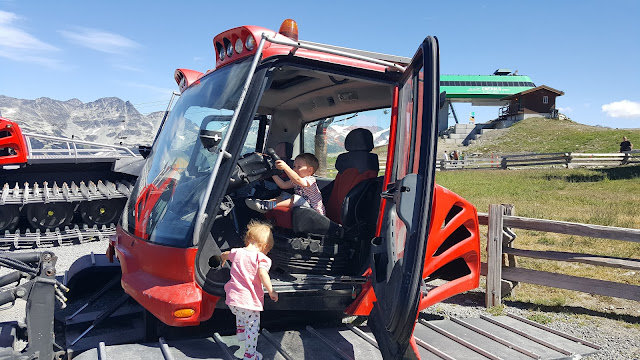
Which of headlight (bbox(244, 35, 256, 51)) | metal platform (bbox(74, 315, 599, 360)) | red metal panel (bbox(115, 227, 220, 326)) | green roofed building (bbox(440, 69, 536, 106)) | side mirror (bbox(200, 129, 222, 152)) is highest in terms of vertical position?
green roofed building (bbox(440, 69, 536, 106))

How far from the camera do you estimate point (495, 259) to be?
573cm

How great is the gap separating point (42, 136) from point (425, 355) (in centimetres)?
953

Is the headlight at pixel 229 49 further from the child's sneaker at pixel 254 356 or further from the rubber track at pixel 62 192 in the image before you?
the rubber track at pixel 62 192

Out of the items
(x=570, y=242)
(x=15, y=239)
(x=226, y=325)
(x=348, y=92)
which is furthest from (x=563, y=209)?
(x=15, y=239)

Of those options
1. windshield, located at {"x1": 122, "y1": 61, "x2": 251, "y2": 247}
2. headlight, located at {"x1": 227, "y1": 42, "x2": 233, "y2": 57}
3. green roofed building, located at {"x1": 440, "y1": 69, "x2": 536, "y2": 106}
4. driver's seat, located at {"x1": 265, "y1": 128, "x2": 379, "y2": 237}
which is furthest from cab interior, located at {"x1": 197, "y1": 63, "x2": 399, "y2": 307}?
green roofed building, located at {"x1": 440, "y1": 69, "x2": 536, "y2": 106}

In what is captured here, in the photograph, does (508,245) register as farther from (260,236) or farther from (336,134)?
(260,236)

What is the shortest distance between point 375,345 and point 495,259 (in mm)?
2482

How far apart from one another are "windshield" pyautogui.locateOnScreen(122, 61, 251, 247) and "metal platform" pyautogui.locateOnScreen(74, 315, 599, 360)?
74 centimetres

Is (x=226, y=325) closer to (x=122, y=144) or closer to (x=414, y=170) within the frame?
(x=414, y=170)

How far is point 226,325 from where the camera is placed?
163 inches

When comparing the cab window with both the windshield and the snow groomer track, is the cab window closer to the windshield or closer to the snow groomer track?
the windshield

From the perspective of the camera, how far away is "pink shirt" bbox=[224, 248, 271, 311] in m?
3.28

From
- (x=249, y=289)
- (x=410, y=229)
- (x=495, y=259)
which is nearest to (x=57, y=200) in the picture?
(x=249, y=289)

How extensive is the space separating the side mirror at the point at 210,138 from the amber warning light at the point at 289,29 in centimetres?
87
